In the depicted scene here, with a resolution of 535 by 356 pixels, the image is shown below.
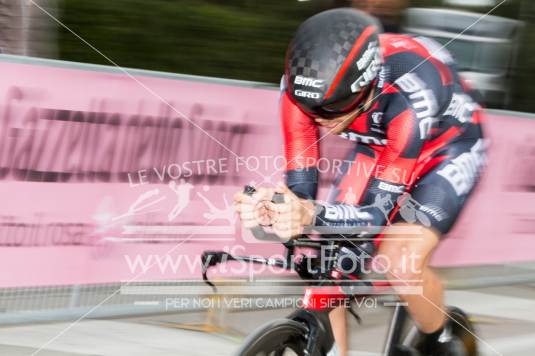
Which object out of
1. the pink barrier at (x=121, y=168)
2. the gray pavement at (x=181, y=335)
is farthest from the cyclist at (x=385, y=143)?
the pink barrier at (x=121, y=168)

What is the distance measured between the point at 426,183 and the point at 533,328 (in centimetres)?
297

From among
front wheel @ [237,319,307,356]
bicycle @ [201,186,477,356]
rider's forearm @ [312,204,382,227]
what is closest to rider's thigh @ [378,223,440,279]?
bicycle @ [201,186,477,356]

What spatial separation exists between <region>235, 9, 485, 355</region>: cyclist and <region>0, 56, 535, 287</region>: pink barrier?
198 centimetres

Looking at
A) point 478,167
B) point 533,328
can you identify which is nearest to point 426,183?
point 478,167

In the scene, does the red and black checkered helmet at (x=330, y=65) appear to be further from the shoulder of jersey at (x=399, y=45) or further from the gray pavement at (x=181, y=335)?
the gray pavement at (x=181, y=335)

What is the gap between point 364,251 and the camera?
3.50m

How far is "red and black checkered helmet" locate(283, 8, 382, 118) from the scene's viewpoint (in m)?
3.27

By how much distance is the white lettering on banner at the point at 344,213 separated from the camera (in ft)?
10.7

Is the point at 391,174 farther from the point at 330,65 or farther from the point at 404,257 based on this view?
the point at 330,65

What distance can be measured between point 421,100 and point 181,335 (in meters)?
2.57

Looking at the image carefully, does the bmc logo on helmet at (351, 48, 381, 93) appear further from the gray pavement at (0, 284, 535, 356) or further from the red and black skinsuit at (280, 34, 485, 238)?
the gray pavement at (0, 284, 535, 356)

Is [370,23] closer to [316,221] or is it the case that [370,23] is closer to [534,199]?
[316,221]

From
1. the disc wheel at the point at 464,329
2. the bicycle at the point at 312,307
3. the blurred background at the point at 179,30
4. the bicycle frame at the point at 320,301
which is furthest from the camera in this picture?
the blurred background at the point at 179,30

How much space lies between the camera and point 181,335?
224 inches
